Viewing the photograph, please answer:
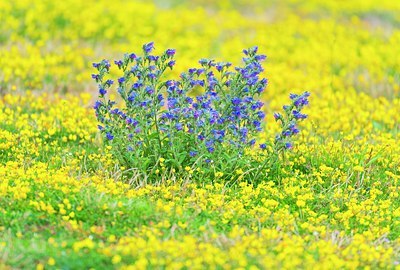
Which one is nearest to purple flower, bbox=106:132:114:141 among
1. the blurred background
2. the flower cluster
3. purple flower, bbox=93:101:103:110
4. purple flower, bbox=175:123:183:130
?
purple flower, bbox=93:101:103:110

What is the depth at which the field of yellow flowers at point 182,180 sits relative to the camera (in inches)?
199

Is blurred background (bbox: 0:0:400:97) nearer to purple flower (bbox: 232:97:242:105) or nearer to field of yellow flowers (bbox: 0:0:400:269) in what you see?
field of yellow flowers (bbox: 0:0:400:269)

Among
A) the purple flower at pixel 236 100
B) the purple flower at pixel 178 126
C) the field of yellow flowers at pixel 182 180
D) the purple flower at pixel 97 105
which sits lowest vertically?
the field of yellow flowers at pixel 182 180

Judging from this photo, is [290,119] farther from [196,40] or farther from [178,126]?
[196,40]

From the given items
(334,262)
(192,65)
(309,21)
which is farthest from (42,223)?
(309,21)

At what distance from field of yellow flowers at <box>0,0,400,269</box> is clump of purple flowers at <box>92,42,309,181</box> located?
0.23 meters

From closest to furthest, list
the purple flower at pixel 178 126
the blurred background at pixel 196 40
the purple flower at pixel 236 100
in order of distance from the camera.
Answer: the purple flower at pixel 178 126 < the purple flower at pixel 236 100 < the blurred background at pixel 196 40

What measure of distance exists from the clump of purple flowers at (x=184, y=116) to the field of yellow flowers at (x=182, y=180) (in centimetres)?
23

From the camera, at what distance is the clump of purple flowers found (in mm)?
6383

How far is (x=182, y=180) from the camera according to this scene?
6.30 m

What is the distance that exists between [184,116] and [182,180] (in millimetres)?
538

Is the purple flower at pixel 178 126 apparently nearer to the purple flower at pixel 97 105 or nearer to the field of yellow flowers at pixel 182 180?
the field of yellow flowers at pixel 182 180

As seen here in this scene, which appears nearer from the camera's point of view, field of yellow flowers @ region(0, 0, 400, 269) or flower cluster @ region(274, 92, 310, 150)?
field of yellow flowers @ region(0, 0, 400, 269)

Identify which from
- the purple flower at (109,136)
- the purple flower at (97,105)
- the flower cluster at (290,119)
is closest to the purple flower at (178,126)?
the purple flower at (109,136)
